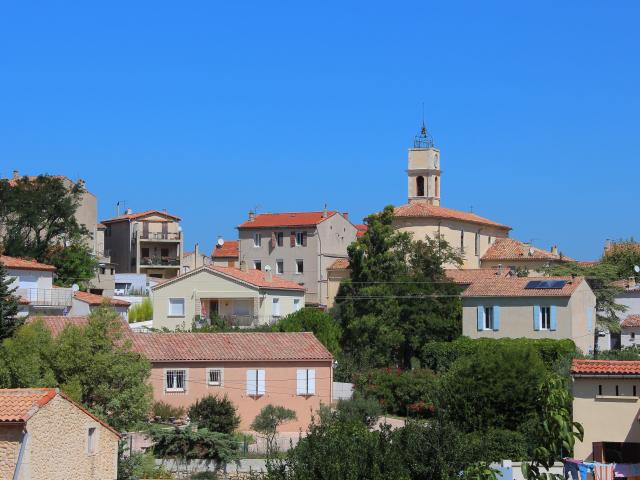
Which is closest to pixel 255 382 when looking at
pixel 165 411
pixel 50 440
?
pixel 165 411

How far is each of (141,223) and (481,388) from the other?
59.6 metres

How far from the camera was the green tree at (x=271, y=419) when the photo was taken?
51.0m

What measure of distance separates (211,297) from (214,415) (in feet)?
86.2

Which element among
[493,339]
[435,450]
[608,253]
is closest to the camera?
[435,450]

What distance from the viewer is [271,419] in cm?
5141

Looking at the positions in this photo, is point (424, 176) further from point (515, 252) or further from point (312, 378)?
point (312, 378)

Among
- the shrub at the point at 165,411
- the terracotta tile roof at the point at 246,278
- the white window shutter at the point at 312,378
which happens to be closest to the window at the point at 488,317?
the white window shutter at the point at 312,378

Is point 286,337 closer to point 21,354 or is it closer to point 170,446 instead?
point 170,446

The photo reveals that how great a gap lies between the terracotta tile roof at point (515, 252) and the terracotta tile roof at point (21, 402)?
6686 cm

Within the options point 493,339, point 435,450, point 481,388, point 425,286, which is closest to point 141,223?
point 425,286

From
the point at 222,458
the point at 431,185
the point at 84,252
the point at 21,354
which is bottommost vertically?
the point at 222,458

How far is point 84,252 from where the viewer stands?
272 feet

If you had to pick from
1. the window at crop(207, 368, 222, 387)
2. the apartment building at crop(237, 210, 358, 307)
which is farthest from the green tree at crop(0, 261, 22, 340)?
the apartment building at crop(237, 210, 358, 307)

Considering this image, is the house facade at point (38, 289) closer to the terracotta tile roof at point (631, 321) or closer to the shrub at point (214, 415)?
the shrub at point (214, 415)
